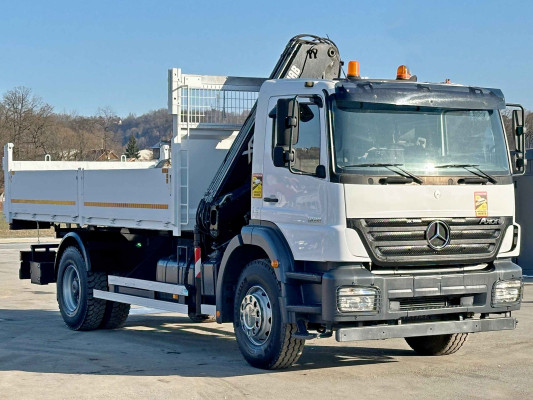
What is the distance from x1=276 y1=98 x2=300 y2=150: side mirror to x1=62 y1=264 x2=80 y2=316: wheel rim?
17.2 ft

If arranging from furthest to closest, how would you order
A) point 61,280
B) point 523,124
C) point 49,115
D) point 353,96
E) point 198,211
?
point 49,115 < point 61,280 < point 198,211 < point 523,124 < point 353,96

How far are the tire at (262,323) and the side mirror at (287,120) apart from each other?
4.43ft

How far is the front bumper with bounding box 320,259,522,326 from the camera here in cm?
850

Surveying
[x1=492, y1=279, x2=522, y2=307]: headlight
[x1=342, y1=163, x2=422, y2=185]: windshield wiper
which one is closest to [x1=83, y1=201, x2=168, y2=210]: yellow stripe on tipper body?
[x1=342, y1=163, x2=422, y2=185]: windshield wiper

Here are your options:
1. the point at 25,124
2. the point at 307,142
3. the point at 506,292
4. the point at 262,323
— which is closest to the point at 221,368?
the point at 262,323

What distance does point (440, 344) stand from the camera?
10430 millimetres

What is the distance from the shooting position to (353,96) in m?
8.73

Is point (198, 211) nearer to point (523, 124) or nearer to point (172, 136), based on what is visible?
point (172, 136)

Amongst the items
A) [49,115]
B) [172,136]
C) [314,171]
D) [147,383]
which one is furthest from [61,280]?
[49,115]

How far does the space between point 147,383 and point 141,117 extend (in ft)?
220

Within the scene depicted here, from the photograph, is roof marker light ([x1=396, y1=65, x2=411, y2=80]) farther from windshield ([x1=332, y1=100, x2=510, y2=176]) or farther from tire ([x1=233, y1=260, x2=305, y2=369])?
tire ([x1=233, y1=260, x2=305, y2=369])

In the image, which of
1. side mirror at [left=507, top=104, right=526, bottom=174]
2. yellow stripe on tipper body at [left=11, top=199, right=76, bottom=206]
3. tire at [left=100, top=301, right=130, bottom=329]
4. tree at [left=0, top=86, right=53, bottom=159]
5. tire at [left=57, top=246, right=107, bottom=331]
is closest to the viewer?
side mirror at [left=507, top=104, right=526, bottom=174]

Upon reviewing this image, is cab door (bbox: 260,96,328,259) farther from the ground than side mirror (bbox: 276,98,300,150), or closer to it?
closer to it

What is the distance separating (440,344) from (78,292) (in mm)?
5245
